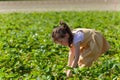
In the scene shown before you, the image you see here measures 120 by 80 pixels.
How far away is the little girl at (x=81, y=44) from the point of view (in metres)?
6.20

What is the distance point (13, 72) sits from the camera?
21.6 feet

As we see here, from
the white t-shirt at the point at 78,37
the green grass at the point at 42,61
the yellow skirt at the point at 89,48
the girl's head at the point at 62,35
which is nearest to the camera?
the green grass at the point at 42,61

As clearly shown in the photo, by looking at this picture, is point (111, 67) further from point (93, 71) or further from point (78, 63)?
point (78, 63)

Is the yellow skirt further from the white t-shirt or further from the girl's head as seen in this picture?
the girl's head

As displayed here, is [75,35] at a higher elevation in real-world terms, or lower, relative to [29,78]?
higher

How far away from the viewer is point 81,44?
6.49 m

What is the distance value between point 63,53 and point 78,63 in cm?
151

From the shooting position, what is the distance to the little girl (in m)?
6.20

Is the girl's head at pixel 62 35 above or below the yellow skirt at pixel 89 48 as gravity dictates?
above

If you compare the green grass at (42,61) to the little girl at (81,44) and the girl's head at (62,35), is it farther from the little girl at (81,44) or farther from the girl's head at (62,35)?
the girl's head at (62,35)

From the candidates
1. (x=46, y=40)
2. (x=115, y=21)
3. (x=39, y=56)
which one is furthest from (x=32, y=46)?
(x=115, y=21)

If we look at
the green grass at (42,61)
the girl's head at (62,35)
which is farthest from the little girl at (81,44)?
the green grass at (42,61)

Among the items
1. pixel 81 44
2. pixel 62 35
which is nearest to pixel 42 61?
pixel 81 44

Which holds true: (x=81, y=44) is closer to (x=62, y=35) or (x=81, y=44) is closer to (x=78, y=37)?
(x=78, y=37)
